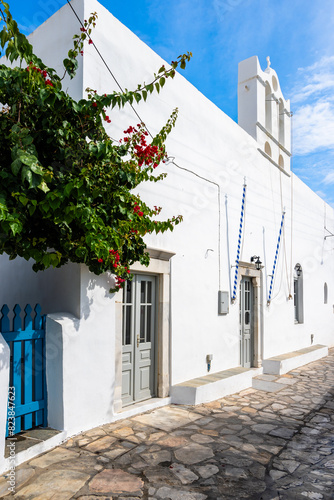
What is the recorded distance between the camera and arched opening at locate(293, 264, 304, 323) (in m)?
11.4

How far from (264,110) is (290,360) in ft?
19.3

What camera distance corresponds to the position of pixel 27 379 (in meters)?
4.01

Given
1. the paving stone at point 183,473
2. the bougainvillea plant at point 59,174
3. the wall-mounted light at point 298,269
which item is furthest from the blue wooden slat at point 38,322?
the wall-mounted light at point 298,269

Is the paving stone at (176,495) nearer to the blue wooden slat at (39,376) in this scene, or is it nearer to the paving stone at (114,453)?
the paving stone at (114,453)

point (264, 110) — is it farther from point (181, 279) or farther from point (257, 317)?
point (181, 279)

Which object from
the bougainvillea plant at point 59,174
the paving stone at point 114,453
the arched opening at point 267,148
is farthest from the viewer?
the arched opening at point 267,148

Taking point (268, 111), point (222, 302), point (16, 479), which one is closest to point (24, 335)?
point (16, 479)

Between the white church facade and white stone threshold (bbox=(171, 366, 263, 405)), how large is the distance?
0.02 metres

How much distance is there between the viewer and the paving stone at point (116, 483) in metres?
3.21

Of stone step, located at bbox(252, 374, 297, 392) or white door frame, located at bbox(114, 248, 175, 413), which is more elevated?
white door frame, located at bbox(114, 248, 175, 413)

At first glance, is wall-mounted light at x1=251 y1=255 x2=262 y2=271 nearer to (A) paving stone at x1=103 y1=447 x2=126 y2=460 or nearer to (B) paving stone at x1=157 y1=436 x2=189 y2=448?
(B) paving stone at x1=157 y1=436 x2=189 y2=448

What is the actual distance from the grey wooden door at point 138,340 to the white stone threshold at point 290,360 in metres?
3.83

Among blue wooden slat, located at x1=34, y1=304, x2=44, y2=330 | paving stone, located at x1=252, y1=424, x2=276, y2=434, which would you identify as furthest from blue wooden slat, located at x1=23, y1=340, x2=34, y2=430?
paving stone, located at x1=252, y1=424, x2=276, y2=434

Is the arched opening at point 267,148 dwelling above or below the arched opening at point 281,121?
below
